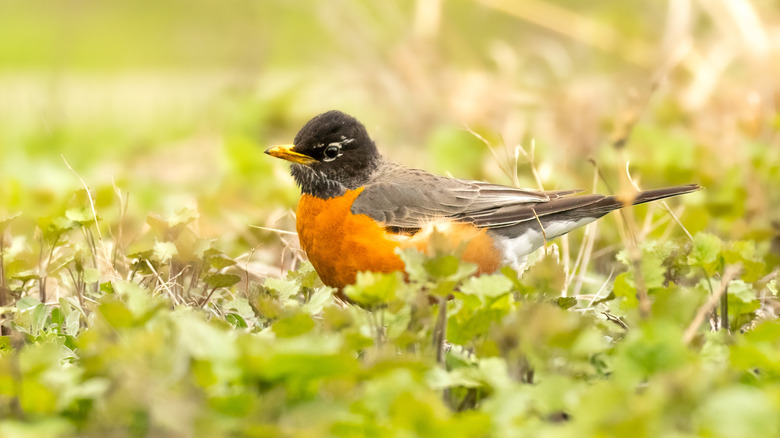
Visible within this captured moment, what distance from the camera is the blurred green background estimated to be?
235 inches

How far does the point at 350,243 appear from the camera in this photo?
13.1 feet

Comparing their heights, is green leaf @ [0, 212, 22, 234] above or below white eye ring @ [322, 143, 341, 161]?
below

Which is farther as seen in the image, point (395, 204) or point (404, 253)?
point (395, 204)

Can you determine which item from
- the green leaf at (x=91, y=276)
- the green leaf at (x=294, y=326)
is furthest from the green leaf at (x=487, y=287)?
the green leaf at (x=91, y=276)

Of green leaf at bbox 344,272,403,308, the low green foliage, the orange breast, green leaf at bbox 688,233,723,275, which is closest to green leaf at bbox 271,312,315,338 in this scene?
the low green foliage

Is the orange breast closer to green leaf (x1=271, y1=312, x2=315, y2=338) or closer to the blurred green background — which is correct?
the blurred green background

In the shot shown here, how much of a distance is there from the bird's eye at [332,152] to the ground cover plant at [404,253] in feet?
1.55

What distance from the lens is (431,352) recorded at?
262 centimetres

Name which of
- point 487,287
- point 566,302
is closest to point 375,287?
point 487,287

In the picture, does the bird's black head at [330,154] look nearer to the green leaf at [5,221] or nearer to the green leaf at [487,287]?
the green leaf at [5,221]

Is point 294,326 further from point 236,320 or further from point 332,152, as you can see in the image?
point 332,152

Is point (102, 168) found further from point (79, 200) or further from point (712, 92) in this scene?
point (712, 92)

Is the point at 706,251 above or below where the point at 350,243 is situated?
above

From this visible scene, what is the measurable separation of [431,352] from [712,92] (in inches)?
229
